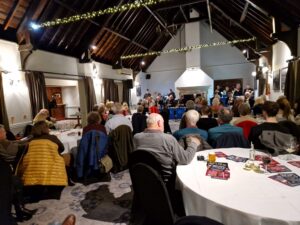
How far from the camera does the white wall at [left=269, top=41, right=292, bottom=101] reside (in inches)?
234

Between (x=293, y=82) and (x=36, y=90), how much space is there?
22.2ft

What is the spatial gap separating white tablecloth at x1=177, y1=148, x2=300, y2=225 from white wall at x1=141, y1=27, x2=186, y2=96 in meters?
13.1

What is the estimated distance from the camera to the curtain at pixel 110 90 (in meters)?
10.2

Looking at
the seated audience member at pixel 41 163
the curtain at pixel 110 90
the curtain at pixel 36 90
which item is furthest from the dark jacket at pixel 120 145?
the curtain at pixel 110 90

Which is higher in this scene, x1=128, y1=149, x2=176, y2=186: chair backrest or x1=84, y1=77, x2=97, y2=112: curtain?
x1=84, y1=77, x2=97, y2=112: curtain

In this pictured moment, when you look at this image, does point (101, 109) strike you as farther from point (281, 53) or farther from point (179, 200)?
point (281, 53)

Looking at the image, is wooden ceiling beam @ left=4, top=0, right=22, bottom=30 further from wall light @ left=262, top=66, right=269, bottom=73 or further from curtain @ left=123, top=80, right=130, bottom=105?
wall light @ left=262, top=66, right=269, bottom=73

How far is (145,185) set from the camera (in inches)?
62.5

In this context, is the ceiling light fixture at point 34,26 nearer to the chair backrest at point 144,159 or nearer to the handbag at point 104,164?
the handbag at point 104,164

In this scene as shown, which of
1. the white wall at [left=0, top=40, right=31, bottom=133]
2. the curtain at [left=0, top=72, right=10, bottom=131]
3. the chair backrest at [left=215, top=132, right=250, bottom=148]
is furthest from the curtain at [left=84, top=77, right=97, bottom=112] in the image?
the chair backrest at [left=215, top=132, right=250, bottom=148]

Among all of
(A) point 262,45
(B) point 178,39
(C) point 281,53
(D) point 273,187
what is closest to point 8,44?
(D) point 273,187

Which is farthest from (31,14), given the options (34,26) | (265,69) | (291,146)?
(265,69)

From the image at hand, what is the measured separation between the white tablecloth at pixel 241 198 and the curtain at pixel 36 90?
18.6 ft

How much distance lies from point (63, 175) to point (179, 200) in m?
1.79
